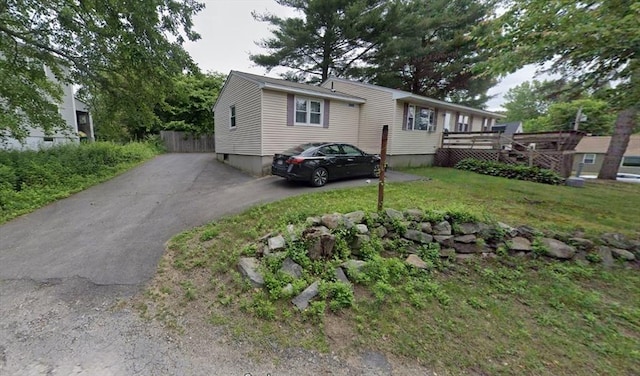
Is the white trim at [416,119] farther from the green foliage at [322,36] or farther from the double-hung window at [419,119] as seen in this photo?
the green foliage at [322,36]

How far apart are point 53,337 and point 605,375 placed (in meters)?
5.29

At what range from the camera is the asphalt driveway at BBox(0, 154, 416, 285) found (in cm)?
368

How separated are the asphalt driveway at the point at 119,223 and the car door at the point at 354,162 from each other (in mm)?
425

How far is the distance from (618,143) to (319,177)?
1601 centimetres

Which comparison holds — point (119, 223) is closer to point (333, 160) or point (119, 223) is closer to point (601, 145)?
point (333, 160)

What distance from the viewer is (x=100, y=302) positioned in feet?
9.85

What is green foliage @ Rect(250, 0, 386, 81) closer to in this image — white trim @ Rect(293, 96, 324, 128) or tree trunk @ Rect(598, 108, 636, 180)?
white trim @ Rect(293, 96, 324, 128)

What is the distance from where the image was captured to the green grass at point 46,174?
6.11 meters

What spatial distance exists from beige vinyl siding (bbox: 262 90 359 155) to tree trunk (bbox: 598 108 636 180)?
13273mm

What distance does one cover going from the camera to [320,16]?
16156 mm

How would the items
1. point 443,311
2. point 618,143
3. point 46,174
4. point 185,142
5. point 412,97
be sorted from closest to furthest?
point 443,311 < point 46,174 < point 412,97 < point 618,143 < point 185,142

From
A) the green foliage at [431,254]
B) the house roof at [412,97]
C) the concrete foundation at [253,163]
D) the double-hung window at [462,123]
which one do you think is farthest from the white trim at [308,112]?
the double-hung window at [462,123]

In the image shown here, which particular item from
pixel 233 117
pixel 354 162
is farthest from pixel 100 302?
pixel 233 117

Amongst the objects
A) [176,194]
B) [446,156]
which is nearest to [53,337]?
[176,194]
